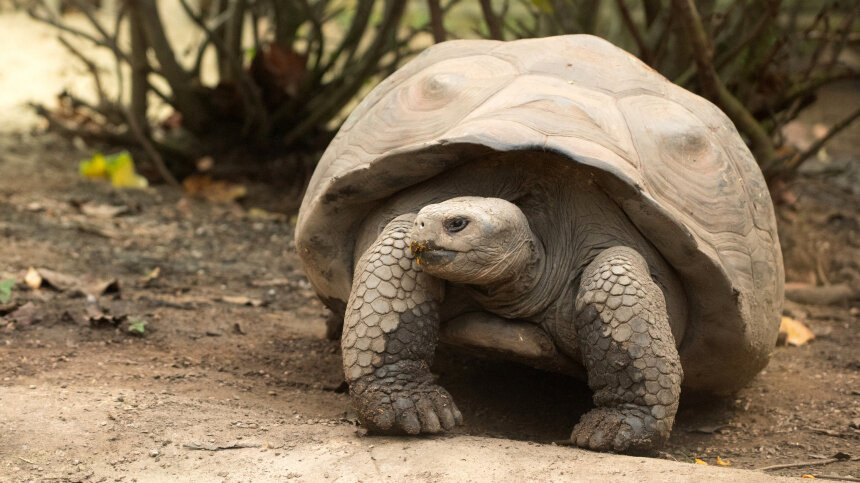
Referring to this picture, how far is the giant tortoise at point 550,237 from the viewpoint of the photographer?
260cm

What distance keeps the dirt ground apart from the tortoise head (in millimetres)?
471

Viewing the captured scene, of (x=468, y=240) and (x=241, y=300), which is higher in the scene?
(x=468, y=240)

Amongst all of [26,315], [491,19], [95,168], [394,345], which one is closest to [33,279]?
[26,315]

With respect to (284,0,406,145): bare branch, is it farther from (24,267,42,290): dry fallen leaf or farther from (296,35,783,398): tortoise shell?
(24,267,42,290): dry fallen leaf

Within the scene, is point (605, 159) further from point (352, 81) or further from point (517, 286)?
point (352, 81)

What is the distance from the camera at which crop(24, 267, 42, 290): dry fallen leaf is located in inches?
149

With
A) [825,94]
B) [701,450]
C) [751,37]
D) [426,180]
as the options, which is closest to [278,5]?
[751,37]

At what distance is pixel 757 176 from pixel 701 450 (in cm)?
94

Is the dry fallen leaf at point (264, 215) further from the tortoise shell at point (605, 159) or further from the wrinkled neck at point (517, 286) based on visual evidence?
the wrinkled neck at point (517, 286)

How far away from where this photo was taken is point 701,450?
2.95m

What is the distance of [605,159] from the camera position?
264 cm

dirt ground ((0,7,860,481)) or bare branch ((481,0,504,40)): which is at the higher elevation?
bare branch ((481,0,504,40))

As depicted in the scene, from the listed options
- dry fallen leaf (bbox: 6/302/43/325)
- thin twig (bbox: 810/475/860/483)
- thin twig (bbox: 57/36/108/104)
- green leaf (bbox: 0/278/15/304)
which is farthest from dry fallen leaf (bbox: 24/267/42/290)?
thin twig (bbox: 810/475/860/483)

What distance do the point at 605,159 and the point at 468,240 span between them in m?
0.46
